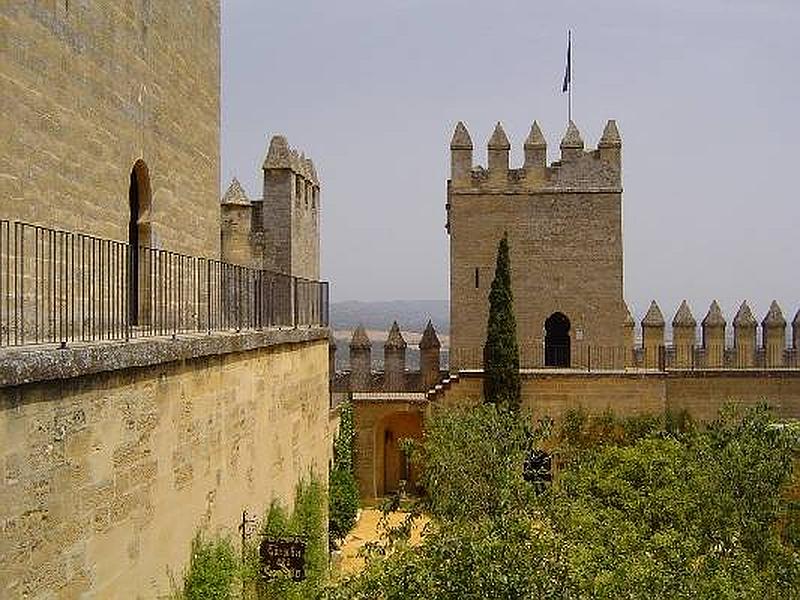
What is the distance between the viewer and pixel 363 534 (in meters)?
25.8

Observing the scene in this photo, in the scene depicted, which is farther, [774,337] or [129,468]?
[774,337]

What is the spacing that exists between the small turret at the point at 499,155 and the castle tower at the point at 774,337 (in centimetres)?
870

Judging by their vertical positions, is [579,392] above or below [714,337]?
below

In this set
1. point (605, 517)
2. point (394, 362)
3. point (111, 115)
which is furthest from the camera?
point (394, 362)

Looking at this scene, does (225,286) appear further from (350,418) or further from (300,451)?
(350,418)

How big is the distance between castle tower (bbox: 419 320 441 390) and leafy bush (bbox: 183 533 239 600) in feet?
66.7

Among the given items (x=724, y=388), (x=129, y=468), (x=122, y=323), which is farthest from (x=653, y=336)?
(x=129, y=468)

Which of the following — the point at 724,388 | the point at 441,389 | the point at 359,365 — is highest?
the point at 359,365

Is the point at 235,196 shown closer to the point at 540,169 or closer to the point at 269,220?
the point at 269,220

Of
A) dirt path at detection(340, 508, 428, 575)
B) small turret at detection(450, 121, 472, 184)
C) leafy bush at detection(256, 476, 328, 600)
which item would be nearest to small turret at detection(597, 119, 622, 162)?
small turret at detection(450, 121, 472, 184)

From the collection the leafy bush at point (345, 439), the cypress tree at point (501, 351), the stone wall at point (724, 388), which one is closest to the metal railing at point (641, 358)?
the stone wall at point (724, 388)

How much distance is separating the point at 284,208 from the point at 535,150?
1323cm

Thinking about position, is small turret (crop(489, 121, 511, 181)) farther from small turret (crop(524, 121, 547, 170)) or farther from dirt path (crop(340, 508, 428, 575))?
dirt path (crop(340, 508, 428, 575))

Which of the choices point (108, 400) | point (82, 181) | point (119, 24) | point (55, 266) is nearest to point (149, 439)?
point (108, 400)
